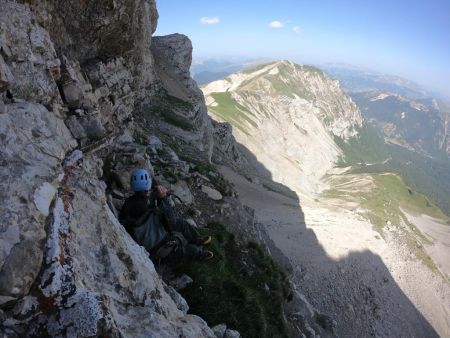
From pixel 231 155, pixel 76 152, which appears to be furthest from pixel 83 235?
pixel 231 155

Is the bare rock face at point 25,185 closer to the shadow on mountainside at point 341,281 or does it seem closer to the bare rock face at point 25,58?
the bare rock face at point 25,58

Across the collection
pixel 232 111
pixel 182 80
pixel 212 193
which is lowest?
pixel 232 111

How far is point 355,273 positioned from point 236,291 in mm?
36515

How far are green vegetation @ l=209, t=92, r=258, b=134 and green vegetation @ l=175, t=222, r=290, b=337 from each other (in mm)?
100459

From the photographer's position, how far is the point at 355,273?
144ft

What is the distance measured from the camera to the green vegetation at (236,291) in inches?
433

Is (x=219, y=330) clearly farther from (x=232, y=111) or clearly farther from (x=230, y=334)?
(x=232, y=111)

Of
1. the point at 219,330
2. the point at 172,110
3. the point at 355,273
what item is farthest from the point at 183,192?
the point at 355,273

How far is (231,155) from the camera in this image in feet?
224

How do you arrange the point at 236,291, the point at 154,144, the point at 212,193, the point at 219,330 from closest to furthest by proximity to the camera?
the point at 219,330
the point at 236,291
the point at 212,193
the point at 154,144

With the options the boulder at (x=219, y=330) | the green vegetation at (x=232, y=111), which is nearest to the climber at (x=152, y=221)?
the boulder at (x=219, y=330)

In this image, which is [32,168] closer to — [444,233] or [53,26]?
[53,26]

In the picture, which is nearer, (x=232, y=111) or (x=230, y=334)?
(x=230, y=334)

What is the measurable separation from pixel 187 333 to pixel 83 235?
268cm
